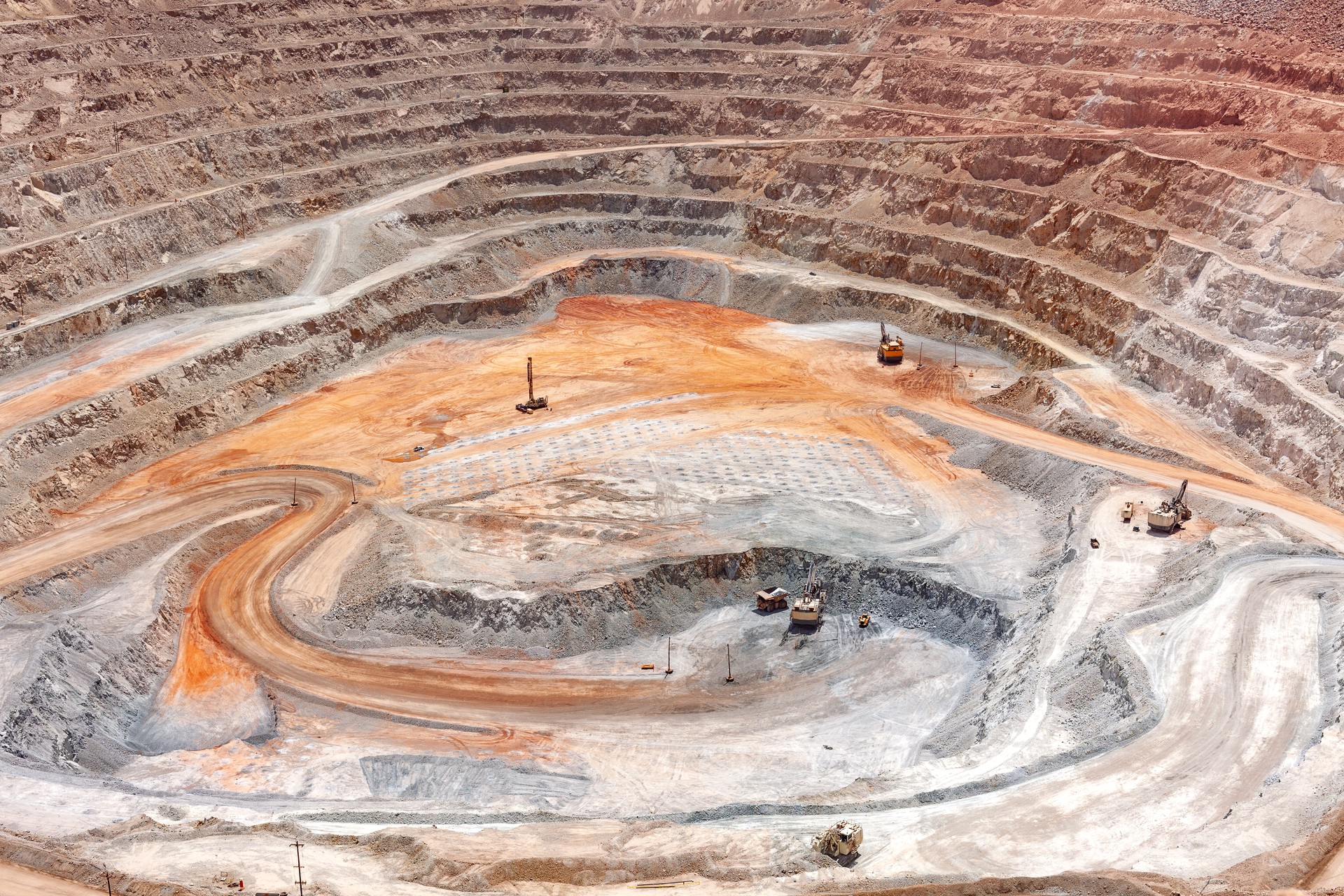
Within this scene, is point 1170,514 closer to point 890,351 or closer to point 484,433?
point 890,351

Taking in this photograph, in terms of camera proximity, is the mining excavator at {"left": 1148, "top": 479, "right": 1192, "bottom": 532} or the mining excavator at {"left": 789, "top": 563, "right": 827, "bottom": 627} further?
the mining excavator at {"left": 1148, "top": 479, "right": 1192, "bottom": 532}

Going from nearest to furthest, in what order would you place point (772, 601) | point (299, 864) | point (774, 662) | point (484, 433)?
point (299, 864), point (774, 662), point (772, 601), point (484, 433)

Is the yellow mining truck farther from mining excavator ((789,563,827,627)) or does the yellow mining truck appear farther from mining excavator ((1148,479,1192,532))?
mining excavator ((1148,479,1192,532))

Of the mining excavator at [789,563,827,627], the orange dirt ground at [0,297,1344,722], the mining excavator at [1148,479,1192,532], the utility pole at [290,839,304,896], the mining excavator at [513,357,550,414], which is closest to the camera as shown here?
the utility pole at [290,839,304,896]

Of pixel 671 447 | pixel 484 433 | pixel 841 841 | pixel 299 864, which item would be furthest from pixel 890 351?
pixel 299 864

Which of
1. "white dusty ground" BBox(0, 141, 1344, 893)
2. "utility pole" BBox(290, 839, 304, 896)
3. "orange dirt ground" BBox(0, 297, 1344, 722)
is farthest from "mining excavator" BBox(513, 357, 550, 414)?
"utility pole" BBox(290, 839, 304, 896)

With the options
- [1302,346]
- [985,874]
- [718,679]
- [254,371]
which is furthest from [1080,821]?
[254,371]

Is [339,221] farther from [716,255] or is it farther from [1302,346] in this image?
[1302,346]
